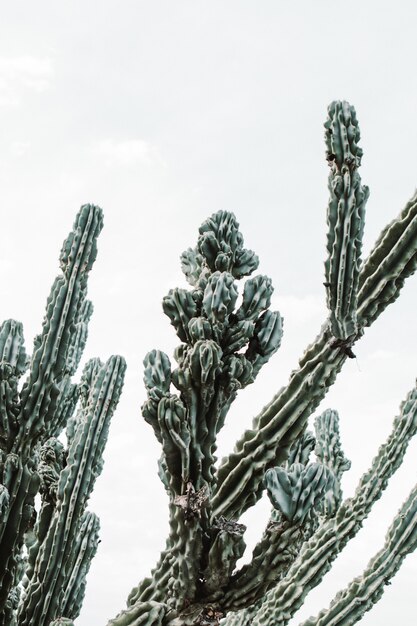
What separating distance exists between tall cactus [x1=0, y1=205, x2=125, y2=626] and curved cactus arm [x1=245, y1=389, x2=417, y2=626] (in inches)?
63.0

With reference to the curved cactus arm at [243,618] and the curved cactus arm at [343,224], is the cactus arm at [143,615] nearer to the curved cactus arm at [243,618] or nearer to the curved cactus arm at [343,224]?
the curved cactus arm at [343,224]

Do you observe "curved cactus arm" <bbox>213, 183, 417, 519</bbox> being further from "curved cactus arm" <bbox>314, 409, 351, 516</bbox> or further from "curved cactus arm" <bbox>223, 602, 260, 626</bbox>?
"curved cactus arm" <bbox>314, 409, 351, 516</bbox>

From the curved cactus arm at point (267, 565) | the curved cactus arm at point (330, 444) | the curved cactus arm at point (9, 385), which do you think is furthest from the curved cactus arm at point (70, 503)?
the curved cactus arm at point (330, 444)

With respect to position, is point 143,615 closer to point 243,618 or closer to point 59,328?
point 59,328

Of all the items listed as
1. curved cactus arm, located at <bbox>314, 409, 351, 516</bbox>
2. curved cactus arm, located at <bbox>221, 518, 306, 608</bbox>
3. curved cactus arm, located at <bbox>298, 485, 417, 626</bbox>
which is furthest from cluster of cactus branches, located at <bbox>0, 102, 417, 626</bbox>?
curved cactus arm, located at <bbox>314, 409, 351, 516</bbox>

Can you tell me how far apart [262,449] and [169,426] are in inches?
23.0

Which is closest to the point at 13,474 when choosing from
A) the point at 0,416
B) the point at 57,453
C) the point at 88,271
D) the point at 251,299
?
the point at 0,416

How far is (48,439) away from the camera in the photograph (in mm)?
4609

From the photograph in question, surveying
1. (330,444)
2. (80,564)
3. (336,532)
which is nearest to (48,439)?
(80,564)

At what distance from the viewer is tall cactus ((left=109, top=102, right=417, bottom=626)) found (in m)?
2.85

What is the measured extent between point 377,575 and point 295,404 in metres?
3.02

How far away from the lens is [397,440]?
21.0 feet

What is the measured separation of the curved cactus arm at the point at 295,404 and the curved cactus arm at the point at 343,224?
0.14 meters

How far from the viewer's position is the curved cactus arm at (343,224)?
3268 mm
